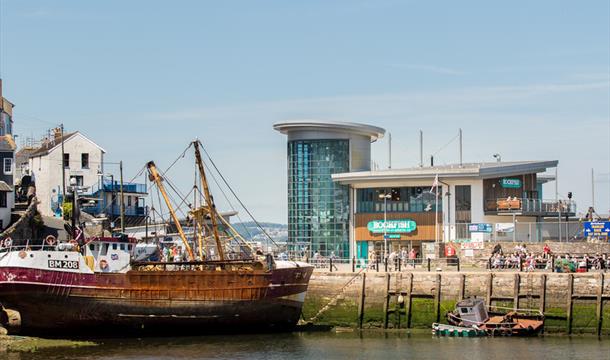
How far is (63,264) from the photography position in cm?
5441

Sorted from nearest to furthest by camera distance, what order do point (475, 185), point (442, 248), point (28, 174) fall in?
point (442, 248) → point (475, 185) → point (28, 174)

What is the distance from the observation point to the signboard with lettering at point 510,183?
243 ft

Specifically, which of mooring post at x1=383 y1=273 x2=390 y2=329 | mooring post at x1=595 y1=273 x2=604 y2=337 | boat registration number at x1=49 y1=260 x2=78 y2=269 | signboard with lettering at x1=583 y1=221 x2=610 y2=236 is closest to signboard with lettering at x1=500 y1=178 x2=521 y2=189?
signboard with lettering at x1=583 y1=221 x2=610 y2=236

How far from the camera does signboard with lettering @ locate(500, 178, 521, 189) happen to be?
74.2 metres

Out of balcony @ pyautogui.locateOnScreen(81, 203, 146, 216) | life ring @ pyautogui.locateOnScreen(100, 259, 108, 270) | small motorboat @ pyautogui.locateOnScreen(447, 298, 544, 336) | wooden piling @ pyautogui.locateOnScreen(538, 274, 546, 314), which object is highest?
balcony @ pyautogui.locateOnScreen(81, 203, 146, 216)

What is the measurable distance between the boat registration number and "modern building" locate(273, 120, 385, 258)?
23.6m

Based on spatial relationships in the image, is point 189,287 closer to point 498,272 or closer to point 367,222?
Result: point 498,272

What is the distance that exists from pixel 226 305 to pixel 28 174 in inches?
1585

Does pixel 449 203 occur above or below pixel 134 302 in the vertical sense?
above

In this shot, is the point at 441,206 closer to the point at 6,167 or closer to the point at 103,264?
the point at 103,264

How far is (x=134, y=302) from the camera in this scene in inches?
2176

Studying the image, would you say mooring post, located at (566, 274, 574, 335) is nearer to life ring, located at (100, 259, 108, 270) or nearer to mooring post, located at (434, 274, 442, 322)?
mooring post, located at (434, 274, 442, 322)

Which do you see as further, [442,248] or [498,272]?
[442,248]

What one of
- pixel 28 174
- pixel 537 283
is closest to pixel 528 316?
pixel 537 283
